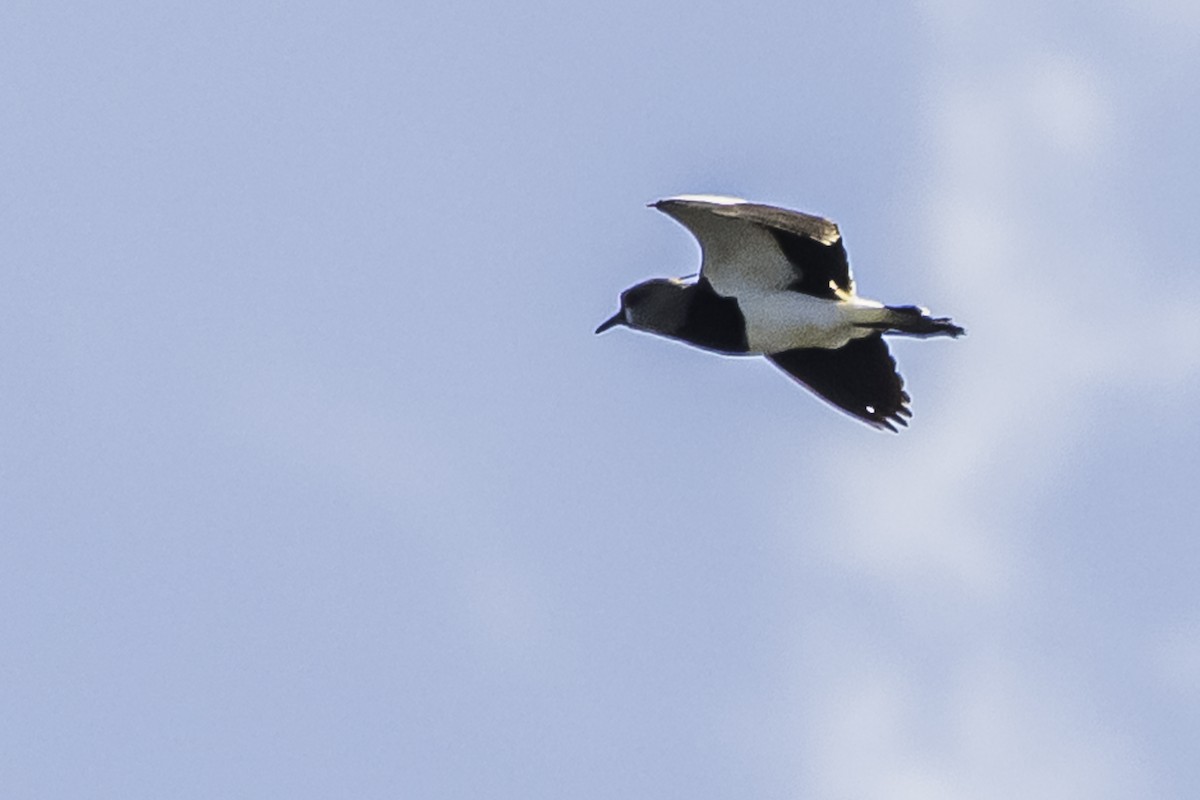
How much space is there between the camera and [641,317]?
25.8m

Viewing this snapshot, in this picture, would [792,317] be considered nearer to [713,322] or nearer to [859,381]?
[713,322]

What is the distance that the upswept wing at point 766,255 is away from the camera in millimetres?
23938

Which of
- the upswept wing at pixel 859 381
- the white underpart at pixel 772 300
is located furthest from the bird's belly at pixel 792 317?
the upswept wing at pixel 859 381

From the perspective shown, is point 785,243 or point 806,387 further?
point 806,387

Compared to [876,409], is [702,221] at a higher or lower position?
higher

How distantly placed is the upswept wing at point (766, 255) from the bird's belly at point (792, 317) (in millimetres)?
115

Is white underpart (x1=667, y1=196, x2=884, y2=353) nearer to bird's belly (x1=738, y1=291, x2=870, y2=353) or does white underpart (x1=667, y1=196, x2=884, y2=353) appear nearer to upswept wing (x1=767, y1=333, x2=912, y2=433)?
bird's belly (x1=738, y1=291, x2=870, y2=353)

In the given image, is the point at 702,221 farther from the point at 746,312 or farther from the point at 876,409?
the point at 876,409

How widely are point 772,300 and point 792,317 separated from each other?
24cm

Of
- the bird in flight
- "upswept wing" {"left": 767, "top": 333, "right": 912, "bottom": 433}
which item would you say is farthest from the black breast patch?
"upswept wing" {"left": 767, "top": 333, "right": 912, "bottom": 433}

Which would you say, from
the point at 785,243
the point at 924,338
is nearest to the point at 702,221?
the point at 785,243

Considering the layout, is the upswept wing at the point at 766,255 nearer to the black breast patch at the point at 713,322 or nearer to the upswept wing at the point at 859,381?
the black breast patch at the point at 713,322

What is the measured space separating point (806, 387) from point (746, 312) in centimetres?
171

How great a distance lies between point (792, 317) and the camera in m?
24.8
